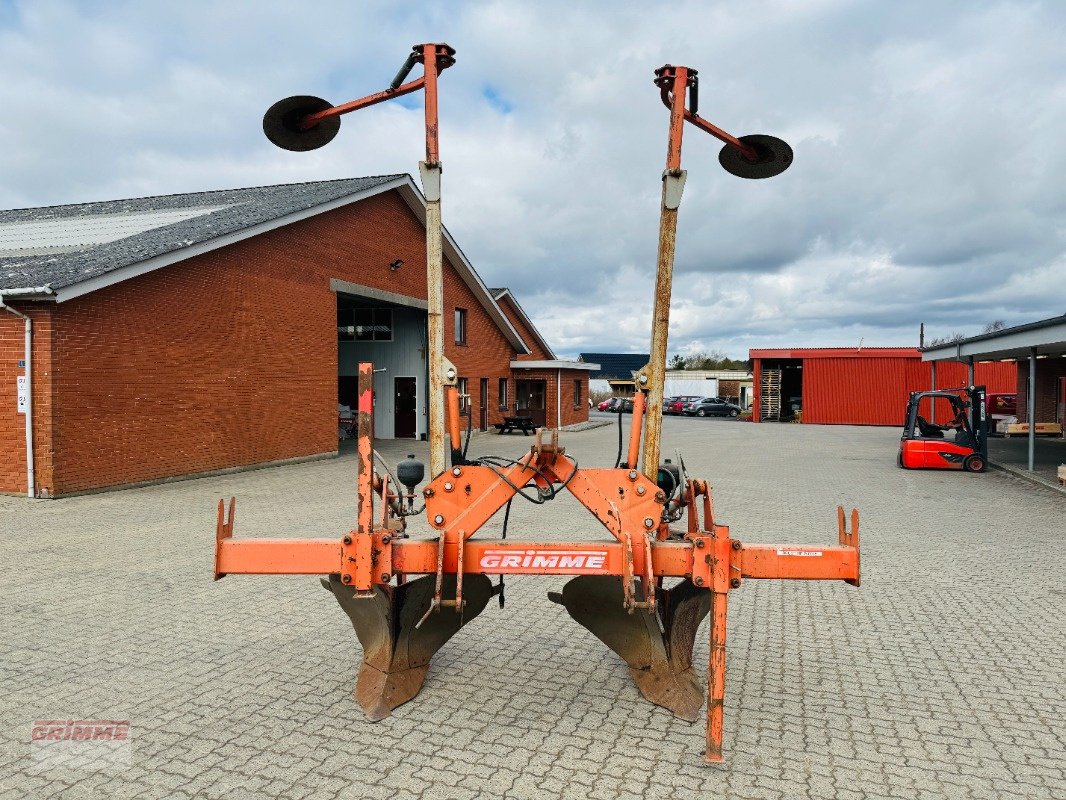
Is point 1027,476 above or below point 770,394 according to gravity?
below

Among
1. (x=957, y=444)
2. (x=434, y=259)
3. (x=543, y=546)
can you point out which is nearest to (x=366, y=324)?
(x=957, y=444)

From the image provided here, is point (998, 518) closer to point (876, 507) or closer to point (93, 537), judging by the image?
point (876, 507)

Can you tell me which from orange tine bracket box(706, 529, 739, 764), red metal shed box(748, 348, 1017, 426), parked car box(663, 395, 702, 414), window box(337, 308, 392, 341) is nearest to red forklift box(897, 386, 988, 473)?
window box(337, 308, 392, 341)

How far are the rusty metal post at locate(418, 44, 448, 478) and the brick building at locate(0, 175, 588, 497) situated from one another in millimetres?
8584

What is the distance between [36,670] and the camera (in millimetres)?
4609

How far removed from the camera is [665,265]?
13.4 feet

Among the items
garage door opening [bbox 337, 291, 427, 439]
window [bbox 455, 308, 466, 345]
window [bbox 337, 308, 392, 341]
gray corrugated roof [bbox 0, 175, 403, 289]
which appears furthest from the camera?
window [bbox 455, 308, 466, 345]

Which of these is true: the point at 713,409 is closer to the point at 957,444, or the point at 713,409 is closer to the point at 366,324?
the point at 366,324

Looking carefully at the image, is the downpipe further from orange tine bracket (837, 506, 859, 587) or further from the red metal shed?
the red metal shed

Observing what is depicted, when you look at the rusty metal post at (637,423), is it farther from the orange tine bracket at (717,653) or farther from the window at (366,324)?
the window at (366,324)

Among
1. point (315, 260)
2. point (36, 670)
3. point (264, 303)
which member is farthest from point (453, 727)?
point (315, 260)

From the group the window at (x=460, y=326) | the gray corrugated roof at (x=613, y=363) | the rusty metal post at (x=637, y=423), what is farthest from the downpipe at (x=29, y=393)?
the gray corrugated roof at (x=613, y=363)
